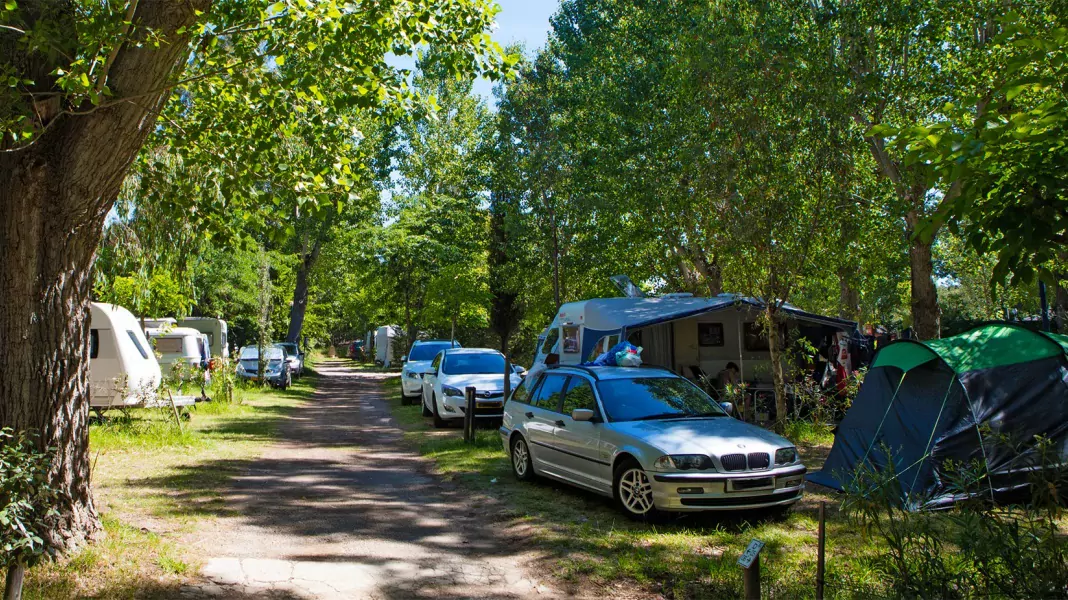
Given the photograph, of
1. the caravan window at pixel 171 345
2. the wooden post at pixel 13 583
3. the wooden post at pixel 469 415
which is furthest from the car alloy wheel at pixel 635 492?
the caravan window at pixel 171 345

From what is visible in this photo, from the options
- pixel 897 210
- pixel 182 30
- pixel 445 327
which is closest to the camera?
pixel 182 30

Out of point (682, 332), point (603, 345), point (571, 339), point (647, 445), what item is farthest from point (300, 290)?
point (647, 445)

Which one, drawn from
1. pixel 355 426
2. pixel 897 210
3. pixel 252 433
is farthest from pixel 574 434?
pixel 355 426

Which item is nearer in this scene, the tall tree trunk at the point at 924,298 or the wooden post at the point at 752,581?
the wooden post at the point at 752,581

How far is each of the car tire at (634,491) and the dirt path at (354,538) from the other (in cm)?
126

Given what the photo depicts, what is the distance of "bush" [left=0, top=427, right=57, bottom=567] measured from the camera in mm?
4629

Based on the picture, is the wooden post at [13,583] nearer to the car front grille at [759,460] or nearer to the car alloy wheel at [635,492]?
the car alloy wheel at [635,492]

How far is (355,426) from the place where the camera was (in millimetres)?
17172

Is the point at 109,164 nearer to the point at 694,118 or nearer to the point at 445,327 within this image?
the point at 694,118

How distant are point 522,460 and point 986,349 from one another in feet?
18.0

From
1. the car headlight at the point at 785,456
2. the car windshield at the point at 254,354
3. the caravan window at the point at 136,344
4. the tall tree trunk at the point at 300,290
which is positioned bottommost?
the car headlight at the point at 785,456

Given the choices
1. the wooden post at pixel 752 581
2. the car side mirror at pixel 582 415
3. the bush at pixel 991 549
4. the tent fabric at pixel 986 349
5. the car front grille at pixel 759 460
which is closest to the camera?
the bush at pixel 991 549

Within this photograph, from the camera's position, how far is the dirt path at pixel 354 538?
5.89m

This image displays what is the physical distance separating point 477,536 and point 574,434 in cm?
174
